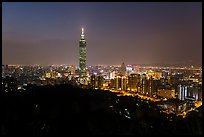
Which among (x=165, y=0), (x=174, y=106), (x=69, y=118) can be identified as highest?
(x=165, y=0)

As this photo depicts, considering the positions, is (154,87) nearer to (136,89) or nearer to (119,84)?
(136,89)

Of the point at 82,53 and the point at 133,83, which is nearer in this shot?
the point at 133,83

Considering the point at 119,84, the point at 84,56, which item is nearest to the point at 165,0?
the point at 119,84

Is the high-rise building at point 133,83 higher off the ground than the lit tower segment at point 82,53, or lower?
lower

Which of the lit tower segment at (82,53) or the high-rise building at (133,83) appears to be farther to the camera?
the lit tower segment at (82,53)

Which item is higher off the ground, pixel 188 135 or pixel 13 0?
pixel 13 0

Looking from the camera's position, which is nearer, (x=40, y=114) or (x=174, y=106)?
(x=40, y=114)

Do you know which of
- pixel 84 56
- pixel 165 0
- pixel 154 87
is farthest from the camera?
pixel 84 56

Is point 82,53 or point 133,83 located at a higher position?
point 82,53

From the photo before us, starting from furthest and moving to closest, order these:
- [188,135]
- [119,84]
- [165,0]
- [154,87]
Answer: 1. [119,84]
2. [154,87]
3. [188,135]
4. [165,0]

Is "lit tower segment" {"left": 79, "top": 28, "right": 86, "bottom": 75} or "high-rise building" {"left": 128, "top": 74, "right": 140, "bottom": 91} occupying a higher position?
"lit tower segment" {"left": 79, "top": 28, "right": 86, "bottom": 75}

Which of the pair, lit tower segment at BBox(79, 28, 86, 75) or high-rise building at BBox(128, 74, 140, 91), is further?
lit tower segment at BBox(79, 28, 86, 75)
